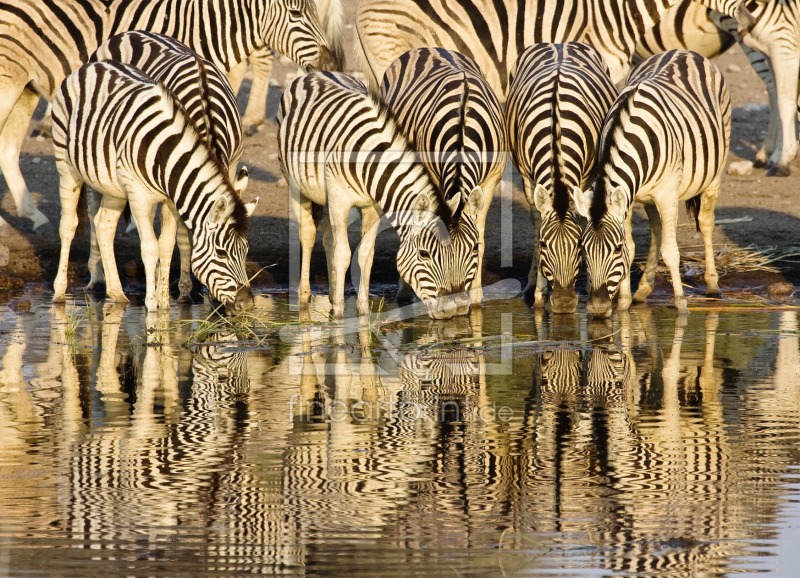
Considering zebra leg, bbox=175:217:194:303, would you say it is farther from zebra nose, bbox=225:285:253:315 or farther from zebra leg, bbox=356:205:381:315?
zebra leg, bbox=356:205:381:315

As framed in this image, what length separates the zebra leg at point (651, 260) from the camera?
10750 mm

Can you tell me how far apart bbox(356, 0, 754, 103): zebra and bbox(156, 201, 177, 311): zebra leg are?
3415 millimetres

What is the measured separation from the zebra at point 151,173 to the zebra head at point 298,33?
2589 mm

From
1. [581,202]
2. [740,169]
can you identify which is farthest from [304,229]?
[740,169]

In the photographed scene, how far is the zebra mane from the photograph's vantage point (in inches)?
402

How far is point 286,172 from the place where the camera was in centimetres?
1127

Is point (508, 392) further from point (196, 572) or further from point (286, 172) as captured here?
point (286, 172)

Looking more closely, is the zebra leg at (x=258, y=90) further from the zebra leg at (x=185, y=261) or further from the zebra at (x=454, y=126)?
the zebra leg at (x=185, y=261)

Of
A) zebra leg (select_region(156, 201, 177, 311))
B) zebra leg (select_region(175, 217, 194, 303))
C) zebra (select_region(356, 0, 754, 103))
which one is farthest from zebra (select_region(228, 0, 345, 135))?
zebra leg (select_region(156, 201, 177, 311))

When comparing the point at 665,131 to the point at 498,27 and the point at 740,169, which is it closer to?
the point at 498,27

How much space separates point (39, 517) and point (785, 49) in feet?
36.9

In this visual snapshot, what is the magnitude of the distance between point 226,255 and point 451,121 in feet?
6.94

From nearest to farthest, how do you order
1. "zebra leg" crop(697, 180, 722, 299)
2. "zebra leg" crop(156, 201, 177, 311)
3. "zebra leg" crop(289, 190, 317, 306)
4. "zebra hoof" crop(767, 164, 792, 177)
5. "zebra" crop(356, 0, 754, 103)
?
"zebra leg" crop(156, 201, 177, 311) < "zebra leg" crop(697, 180, 722, 299) < "zebra leg" crop(289, 190, 317, 306) < "zebra" crop(356, 0, 754, 103) < "zebra hoof" crop(767, 164, 792, 177)

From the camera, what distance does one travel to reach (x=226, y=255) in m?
9.98
